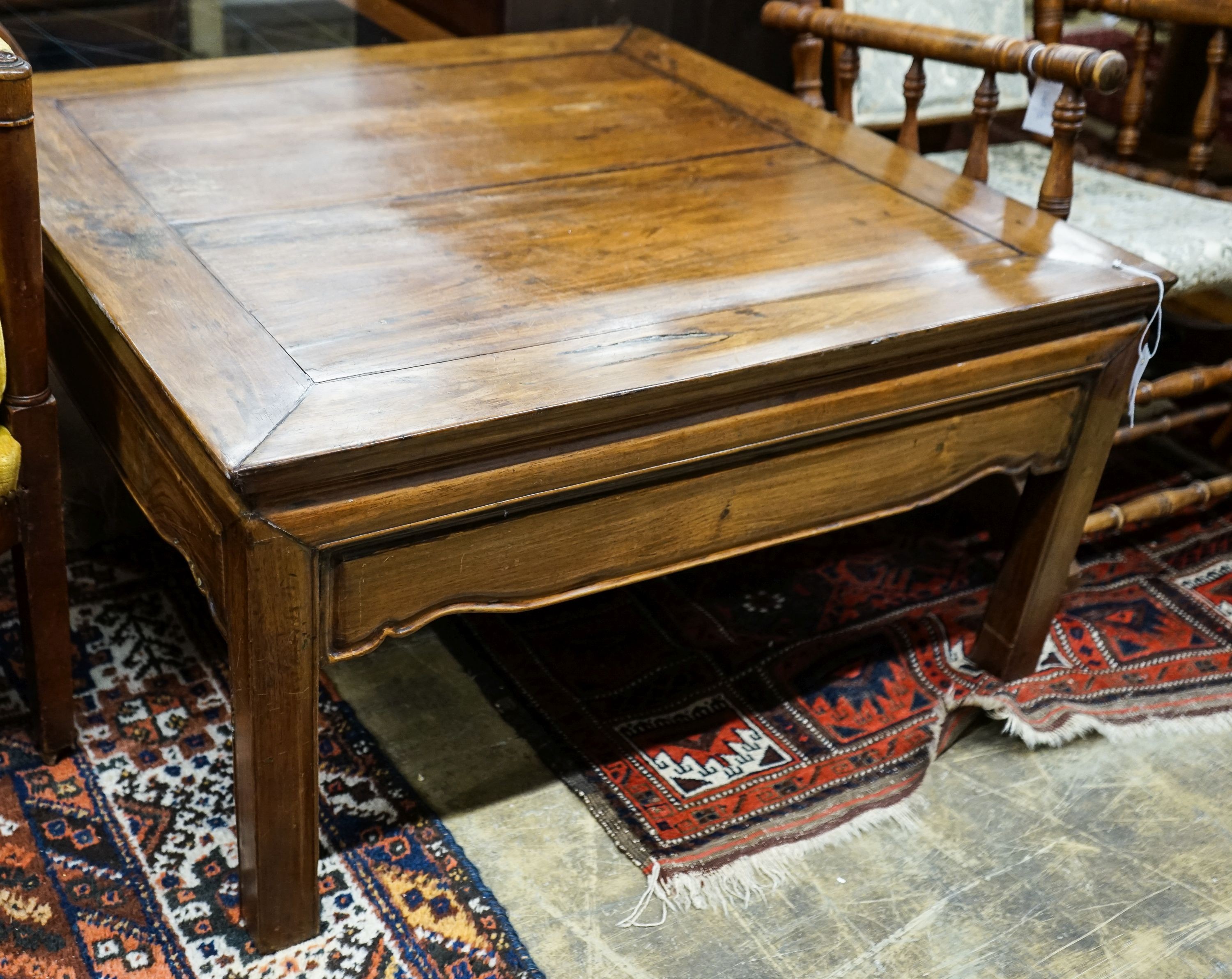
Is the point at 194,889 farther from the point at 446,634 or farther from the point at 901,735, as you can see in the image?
the point at 901,735

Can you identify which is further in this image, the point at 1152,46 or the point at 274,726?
the point at 1152,46

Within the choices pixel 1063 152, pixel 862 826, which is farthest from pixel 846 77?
pixel 862 826

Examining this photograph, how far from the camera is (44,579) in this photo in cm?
153

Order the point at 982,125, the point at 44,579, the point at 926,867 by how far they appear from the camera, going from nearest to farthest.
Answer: the point at 44,579 < the point at 926,867 < the point at 982,125

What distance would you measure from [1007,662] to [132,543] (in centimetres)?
134

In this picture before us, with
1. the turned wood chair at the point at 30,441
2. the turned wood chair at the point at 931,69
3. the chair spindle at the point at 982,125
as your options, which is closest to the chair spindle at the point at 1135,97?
the turned wood chair at the point at 931,69

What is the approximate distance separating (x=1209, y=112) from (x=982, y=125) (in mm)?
569

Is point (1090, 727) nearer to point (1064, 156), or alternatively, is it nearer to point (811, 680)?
point (811, 680)

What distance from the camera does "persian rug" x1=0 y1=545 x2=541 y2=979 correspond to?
145 centimetres

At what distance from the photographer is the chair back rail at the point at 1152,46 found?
2111mm

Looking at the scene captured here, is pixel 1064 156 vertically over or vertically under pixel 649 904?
over

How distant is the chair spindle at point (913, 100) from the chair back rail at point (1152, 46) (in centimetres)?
45

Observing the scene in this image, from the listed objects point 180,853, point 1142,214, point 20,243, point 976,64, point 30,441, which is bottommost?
Result: point 180,853

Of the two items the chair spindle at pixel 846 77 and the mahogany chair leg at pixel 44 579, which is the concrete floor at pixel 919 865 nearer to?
the mahogany chair leg at pixel 44 579
